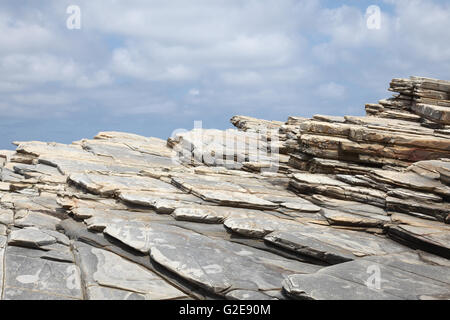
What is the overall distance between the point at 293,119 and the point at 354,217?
2441cm

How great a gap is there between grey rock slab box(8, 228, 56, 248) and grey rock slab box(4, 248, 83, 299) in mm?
295

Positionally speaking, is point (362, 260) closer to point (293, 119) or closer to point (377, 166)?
point (377, 166)

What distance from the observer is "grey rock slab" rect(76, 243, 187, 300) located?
939cm

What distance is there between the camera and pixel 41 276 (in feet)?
32.3

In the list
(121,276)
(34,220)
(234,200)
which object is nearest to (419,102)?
(234,200)

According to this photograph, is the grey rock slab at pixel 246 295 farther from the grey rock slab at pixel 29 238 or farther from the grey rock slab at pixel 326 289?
the grey rock slab at pixel 29 238

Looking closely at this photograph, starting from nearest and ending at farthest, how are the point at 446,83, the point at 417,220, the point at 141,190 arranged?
the point at 417,220, the point at 141,190, the point at 446,83

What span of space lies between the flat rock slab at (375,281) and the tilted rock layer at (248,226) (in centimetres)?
4

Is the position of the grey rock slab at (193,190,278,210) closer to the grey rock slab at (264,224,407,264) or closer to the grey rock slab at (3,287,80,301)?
the grey rock slab at (264,224,407,264)

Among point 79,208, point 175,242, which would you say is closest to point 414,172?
point 175,242

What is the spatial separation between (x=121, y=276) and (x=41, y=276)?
1.92m

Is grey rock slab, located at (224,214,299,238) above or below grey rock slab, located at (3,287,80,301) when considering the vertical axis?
above

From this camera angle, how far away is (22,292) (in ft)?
29.9

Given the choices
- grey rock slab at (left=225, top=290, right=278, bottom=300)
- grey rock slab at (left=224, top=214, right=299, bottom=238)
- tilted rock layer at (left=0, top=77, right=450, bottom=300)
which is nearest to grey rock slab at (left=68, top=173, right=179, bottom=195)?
tilted rock layer at (left=0, top=77, right=450, bottom=300)
